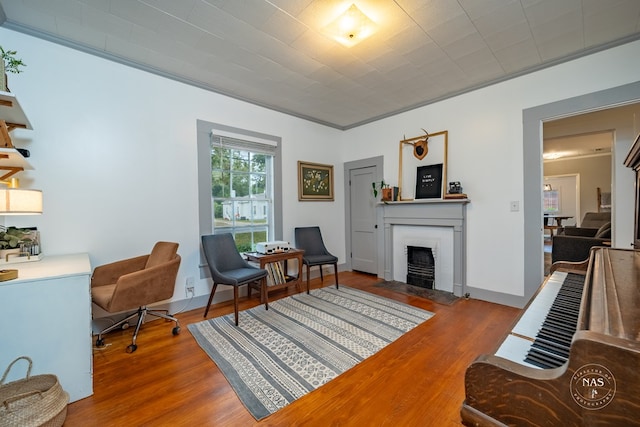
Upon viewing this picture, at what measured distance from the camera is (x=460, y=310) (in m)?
2.87

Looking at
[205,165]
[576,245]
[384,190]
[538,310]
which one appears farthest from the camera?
[384,190]

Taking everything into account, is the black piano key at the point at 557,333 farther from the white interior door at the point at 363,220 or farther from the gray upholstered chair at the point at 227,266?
the white interior door at the point at 363,220

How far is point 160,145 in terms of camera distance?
281 centimetres

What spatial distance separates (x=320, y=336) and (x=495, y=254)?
233cm

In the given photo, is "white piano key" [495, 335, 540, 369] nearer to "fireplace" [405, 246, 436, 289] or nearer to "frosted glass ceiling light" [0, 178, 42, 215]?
"frosted glass ceiling light" [0, 178, 42, 215]

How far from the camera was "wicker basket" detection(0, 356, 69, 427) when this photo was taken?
123cm

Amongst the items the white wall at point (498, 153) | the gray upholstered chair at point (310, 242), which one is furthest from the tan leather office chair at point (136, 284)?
the white wall at point (498, 153)

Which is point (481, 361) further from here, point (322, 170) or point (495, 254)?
point (322, 170)

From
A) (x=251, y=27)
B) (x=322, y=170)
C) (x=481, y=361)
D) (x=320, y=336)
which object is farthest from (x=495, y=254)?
(x=251, y=27)

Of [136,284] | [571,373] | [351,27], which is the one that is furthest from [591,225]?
[136,284]

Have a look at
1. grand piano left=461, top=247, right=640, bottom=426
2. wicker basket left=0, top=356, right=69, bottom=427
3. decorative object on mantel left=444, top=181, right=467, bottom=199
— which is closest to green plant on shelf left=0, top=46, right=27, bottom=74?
wicker basket left=0, top=356, right=69, bottom=427

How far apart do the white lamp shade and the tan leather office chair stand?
75 cm

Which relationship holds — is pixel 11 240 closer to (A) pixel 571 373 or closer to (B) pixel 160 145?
(B) pixel 160 145

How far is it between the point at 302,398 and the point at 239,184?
264 cm
